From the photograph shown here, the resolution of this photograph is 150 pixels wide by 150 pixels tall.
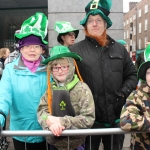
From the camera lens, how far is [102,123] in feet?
7.96

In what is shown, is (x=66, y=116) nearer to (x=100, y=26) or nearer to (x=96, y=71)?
(x=96, y=71)

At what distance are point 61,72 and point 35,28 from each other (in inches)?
21.3

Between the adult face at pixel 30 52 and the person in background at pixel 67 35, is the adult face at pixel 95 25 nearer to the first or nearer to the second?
the adult face at pixel 30 52

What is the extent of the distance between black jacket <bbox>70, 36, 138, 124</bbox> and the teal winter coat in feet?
1.45

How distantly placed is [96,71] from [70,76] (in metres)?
0.39

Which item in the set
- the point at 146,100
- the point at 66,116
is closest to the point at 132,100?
the point at 146,100

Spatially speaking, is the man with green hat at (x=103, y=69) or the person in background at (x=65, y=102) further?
the man with green hat at (x=103, y=69)

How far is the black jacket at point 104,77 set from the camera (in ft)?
7.80

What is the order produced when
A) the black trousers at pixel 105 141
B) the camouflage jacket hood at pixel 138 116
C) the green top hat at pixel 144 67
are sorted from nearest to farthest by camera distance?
the camouflage jacket hood at pixel 138 116
the green top hat at pixel 144 67
the black trousers at pixel 105 141

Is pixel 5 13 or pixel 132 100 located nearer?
pixel 132 100

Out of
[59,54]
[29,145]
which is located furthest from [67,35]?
[29,145]

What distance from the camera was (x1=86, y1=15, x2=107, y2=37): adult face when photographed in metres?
2.42

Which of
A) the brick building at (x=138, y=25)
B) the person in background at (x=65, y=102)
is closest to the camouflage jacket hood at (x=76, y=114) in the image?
the person in background at (x=65, y=102)

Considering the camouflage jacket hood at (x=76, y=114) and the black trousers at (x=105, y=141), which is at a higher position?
the camouflage jacket hood at (x=76, y=114)
